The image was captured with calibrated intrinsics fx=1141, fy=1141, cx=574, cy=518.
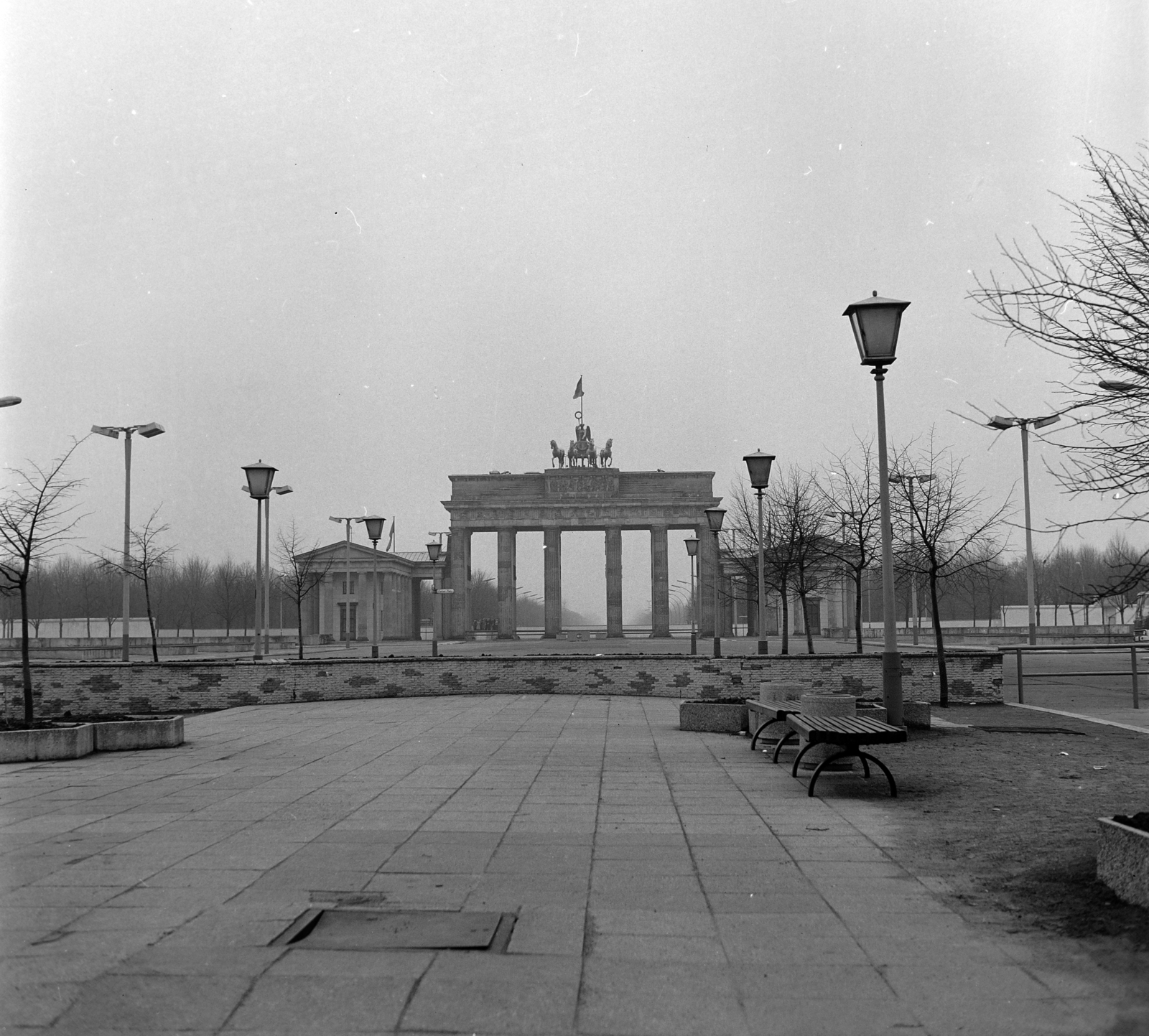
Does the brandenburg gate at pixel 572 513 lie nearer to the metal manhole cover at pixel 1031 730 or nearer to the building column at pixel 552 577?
the building column at pixel 552 577

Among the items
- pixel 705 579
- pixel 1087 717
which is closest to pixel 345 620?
pixel 705 579

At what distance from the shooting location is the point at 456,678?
21750 mm

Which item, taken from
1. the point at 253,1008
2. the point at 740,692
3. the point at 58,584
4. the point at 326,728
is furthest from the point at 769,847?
the point at 58,584

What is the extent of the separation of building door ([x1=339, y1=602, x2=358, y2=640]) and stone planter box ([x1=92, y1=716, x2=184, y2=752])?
221ft

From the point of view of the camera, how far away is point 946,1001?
4355 mm

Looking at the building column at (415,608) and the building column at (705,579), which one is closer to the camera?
the building column at (705,579)

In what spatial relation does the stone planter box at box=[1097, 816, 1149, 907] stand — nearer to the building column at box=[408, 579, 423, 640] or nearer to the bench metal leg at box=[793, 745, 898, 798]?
the bench metal leg at box=[793, 745, 898, 798]

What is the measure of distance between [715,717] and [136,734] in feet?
23.3

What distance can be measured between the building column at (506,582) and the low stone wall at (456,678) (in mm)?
55437

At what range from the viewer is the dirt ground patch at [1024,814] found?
5652 millimetres

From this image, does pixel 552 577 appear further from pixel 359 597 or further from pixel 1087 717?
pixel 1087 717

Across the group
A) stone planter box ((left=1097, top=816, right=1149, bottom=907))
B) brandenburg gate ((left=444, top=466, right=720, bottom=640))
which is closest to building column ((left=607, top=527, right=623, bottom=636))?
brandenburg gate ((left=444, top=466, right=720, bottom=640))

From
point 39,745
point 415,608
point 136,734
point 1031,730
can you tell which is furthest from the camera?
point 415,608

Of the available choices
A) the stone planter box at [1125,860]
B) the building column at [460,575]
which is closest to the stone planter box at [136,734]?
the stone planter box at [1125,860]
